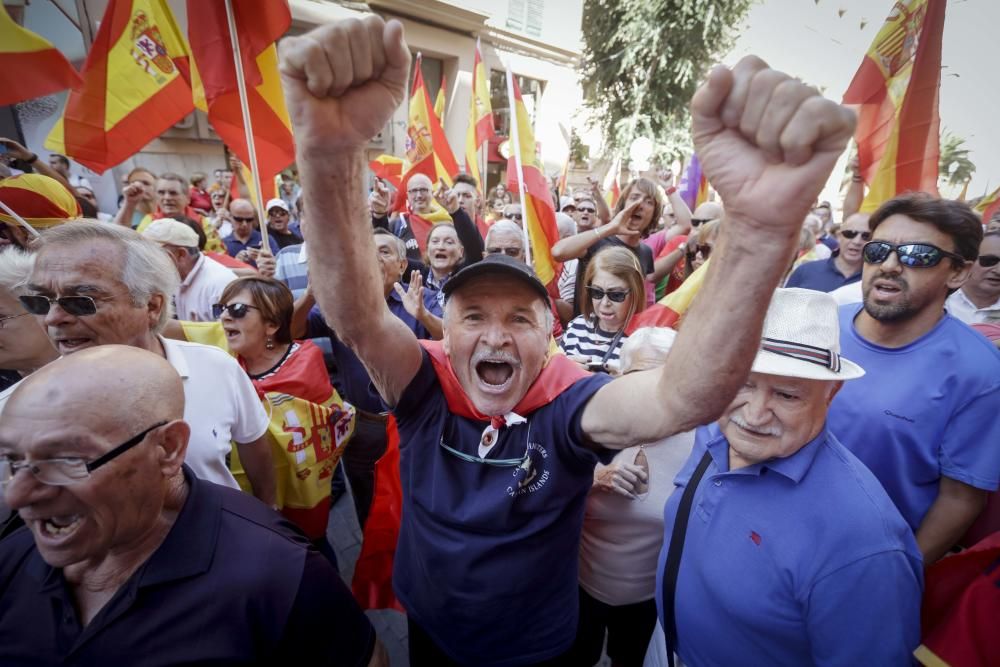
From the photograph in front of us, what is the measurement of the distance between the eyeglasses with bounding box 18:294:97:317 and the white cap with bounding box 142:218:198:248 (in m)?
1.85

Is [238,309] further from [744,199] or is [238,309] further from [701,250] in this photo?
[701,250]

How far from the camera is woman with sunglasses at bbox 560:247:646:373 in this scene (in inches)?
112

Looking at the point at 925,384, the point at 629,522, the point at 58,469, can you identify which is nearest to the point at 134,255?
the point at 58,469

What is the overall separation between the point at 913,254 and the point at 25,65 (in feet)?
15.5

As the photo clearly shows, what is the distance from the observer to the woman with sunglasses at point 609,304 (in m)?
2.85

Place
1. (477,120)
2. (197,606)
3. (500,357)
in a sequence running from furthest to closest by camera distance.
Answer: (477,120) < (500,357) < (197,606)

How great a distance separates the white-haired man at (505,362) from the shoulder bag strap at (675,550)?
0.33m

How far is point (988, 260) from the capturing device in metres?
3.15

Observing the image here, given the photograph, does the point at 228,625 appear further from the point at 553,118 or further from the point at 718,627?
the point at 553,118

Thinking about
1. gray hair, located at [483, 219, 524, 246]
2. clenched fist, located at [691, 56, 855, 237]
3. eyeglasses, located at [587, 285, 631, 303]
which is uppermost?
clenched fist, located at [691, 56, 855, 237]

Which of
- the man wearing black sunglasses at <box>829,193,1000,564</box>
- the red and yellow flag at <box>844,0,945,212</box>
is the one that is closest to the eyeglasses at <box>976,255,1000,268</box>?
the red and yellow flag at <box>844,0,945,212</box>

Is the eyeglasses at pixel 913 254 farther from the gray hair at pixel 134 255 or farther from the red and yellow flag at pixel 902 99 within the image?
the gray hair at pixel 134 255

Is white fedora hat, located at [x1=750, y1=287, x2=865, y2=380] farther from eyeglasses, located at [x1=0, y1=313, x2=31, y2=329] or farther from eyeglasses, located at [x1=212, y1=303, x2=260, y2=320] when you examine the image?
eyeglasses, located at [x1=0, y1=313, x2=31, y2=329]

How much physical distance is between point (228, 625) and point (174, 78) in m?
4.26
